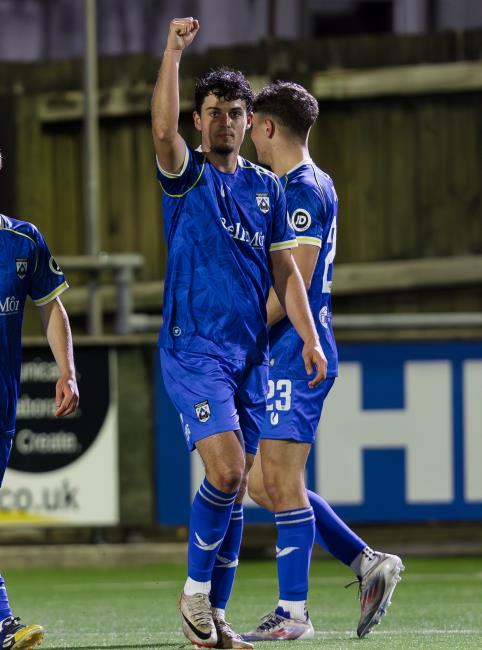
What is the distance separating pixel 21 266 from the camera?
239 inches

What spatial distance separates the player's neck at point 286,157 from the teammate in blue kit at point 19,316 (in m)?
1.28

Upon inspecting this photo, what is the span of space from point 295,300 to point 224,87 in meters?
0.87

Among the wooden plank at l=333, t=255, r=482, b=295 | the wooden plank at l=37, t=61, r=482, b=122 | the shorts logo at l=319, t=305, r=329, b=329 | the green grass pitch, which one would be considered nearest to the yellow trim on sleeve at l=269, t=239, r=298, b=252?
the shorts logo at l=319, t=305, r=329, b=329

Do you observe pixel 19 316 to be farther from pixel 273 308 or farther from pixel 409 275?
pixel 409 275

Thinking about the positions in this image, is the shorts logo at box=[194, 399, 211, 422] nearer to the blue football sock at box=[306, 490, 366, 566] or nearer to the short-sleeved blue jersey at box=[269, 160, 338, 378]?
the short-sleeved blue jersey at box=[269, 160, 338, 378]

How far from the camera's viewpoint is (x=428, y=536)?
437 inches

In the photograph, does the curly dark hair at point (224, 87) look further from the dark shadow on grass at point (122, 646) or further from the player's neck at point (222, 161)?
the dark shadow on grass at point (122, 646)

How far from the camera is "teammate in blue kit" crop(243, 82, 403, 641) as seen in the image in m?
6.70

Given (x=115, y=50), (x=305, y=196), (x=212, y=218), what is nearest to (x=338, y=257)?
(x=115, y=50)

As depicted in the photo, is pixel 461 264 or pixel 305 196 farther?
pixel 461 264

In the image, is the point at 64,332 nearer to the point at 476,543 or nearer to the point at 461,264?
the point at 476,543

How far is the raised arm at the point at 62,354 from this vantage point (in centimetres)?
604

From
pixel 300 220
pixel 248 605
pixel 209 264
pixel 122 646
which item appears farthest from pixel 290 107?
pixel 248 605

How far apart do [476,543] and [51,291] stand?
5.65m
